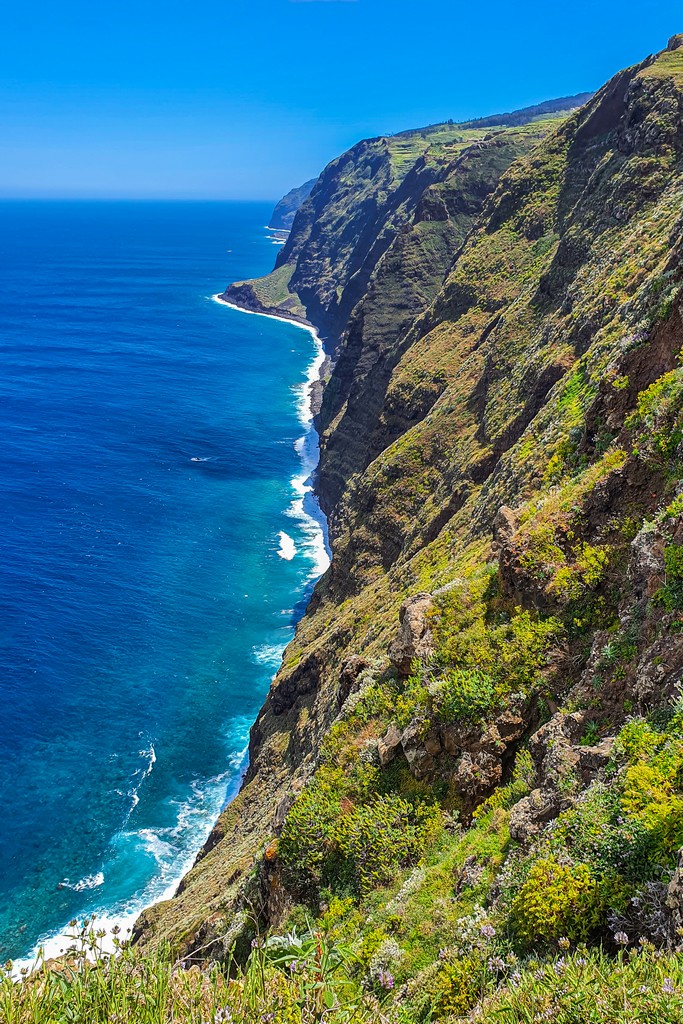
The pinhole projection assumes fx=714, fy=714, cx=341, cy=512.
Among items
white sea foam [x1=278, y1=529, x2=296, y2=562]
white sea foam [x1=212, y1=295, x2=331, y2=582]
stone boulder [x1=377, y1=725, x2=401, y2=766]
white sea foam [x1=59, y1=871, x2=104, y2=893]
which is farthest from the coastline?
stone boulder [x1=377, y1=725, x2=401, y2=766]

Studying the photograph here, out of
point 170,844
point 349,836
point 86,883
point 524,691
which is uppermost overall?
point 524,691

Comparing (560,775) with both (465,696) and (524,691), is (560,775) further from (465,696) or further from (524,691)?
(465,696)

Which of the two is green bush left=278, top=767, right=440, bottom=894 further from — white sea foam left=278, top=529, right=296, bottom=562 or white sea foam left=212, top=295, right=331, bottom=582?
white sea foam left=278, top=529, right=296, bottom=562

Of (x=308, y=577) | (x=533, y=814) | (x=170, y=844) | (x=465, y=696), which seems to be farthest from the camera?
(x=308, y=577)

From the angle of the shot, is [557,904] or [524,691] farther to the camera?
[524,691]

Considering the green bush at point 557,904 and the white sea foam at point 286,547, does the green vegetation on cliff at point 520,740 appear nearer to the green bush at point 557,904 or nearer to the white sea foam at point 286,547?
the green bush at point 557,904

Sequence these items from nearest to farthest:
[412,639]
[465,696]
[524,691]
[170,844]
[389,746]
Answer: [524,691], [465,696], [389,746], [412,639], [170,844]

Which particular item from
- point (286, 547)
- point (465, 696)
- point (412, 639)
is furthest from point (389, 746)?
point (286, 547)
